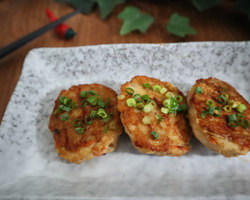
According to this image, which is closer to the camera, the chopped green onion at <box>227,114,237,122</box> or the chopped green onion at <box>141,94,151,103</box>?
the chopped green onion at <box>227,114,237,122</box>

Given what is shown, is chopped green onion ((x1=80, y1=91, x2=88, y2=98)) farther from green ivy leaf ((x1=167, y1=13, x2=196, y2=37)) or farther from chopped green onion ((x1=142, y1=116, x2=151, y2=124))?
green ivy leaf ((x1=167, y1=13, x2=196, y2=37))

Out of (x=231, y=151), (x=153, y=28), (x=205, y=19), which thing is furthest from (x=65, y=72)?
(x=205, y=19)

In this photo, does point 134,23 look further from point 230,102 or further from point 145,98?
point 230,102

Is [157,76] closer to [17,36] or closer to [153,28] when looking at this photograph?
[153,28]

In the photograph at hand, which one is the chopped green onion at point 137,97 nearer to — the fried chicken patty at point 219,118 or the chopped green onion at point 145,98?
the chopped green onion at point 145,98

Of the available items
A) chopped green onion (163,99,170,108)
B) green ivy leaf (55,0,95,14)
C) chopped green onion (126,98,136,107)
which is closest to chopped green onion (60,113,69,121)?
chopped green onion (126,98,136,107)

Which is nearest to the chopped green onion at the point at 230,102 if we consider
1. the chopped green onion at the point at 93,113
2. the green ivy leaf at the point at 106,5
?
the chopped green onion at the point at 93,113

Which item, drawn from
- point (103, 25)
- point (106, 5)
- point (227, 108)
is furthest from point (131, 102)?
point (106, 5)

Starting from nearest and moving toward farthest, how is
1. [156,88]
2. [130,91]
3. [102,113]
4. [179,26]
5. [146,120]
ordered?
1. [146,120]
2. [102,113]
3. [130,91]
4. [156,88]
5. [179,26]
